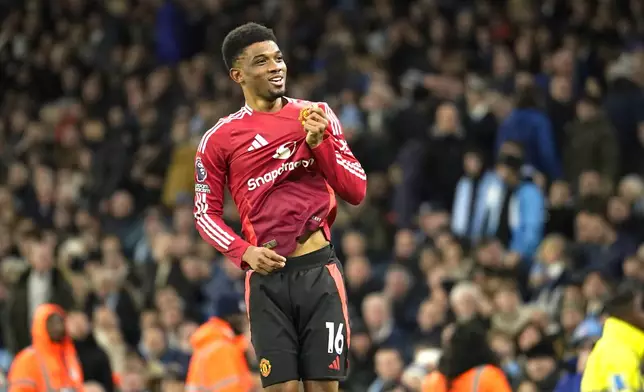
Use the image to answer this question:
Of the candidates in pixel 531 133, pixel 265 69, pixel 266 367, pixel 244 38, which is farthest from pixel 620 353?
pixel 531 133

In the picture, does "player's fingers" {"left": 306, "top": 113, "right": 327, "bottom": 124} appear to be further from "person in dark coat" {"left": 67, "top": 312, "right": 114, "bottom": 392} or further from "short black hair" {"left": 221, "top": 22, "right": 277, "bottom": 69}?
"person in dark coat" {"left": 67, "top": 312, "right": 114, "bottom": 392}

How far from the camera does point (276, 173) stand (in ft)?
22.1

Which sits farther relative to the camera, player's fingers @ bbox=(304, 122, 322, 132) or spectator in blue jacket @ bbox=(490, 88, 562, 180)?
→ spectator in blue jacket @ bbox=(490, 88, 562, 180)

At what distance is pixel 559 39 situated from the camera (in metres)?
16.6

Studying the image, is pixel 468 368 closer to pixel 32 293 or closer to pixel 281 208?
pixel 281 208

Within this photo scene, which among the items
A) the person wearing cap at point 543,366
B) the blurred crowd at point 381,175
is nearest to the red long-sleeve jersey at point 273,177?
the blurred crowd at point 381,175

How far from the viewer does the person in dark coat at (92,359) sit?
43.4 ft

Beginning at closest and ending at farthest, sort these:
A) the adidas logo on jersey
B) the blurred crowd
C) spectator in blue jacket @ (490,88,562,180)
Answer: the adidas logo on jersey, the blurred crowd, spectator in blue jacket @ (490,88,562,180)

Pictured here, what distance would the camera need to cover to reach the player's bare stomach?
675cm

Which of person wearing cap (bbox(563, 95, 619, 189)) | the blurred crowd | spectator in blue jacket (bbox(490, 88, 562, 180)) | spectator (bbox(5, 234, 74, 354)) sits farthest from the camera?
spectator (bbox(5, 234, 74, 354))

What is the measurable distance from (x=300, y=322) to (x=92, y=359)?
6934 millimetres

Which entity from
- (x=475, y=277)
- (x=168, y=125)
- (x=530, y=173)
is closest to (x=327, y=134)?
(x=475, y=277)

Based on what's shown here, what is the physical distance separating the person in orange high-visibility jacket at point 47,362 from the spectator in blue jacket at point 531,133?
498 cm

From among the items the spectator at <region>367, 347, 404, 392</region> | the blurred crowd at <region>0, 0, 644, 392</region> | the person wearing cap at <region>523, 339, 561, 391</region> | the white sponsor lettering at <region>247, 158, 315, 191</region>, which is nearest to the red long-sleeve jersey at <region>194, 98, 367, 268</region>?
the white sponsor lettering at <region>247, 158, 315, 191</region>
